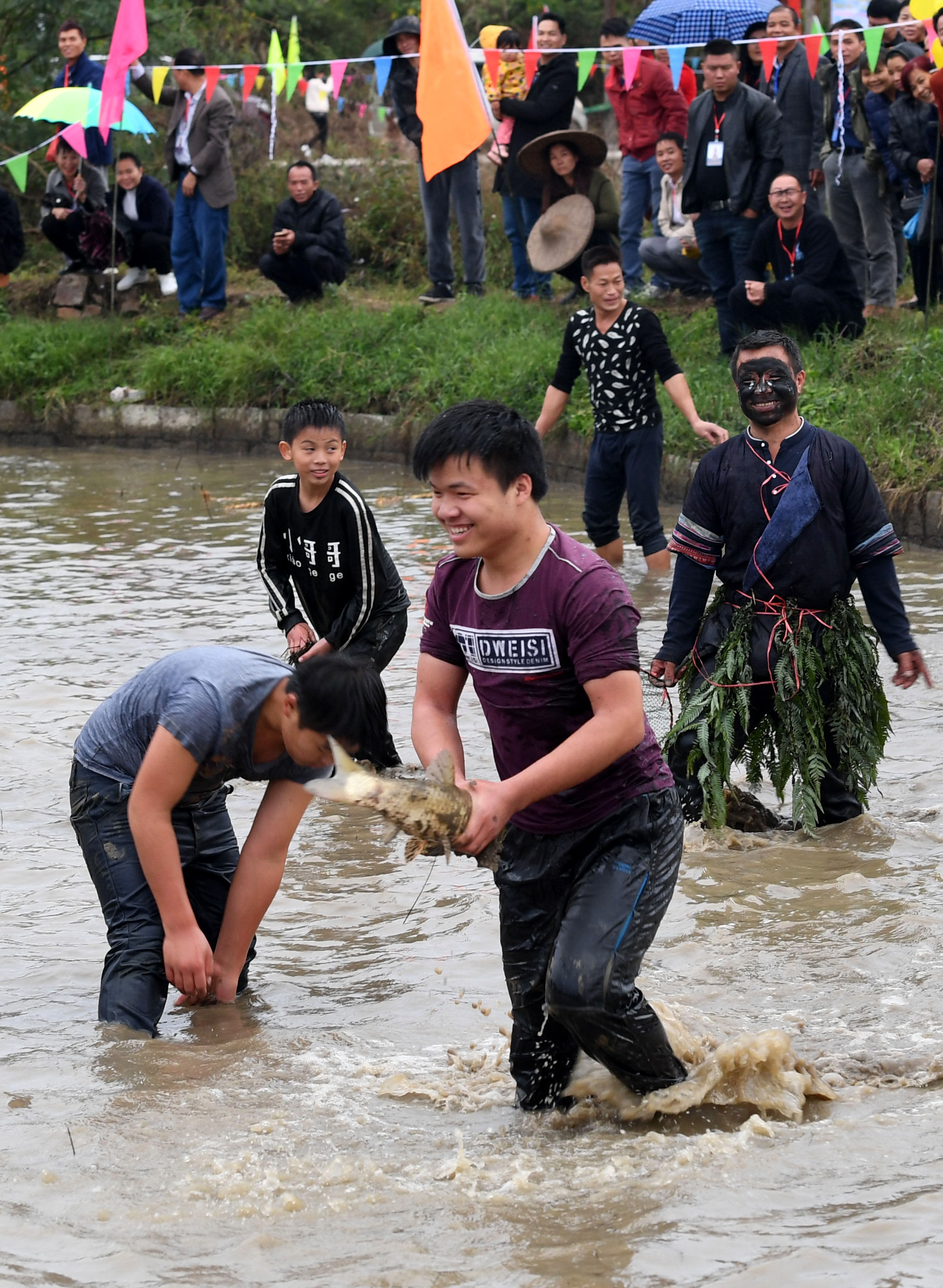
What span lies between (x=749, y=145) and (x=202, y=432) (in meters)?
6.09

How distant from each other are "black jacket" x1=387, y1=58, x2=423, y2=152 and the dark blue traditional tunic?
10297 mm

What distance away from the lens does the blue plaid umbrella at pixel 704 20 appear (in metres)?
13.6

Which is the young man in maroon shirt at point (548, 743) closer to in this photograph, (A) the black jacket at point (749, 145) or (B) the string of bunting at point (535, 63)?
(B) the string of bunting at point (535, 63)

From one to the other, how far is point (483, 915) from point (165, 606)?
453cm

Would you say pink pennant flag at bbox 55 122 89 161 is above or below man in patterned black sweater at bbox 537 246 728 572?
above

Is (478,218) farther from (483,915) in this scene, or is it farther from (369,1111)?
(369,1111)

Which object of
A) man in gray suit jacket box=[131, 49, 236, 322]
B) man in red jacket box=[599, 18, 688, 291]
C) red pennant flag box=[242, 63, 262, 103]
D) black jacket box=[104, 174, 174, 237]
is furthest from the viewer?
black jacket box=[104, 174, 174, 237]

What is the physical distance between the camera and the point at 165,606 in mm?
9273

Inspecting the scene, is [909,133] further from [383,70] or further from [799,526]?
[799,526]

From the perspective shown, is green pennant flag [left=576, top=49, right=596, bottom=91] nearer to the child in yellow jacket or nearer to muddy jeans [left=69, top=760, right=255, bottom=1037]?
the child in yellow jacket

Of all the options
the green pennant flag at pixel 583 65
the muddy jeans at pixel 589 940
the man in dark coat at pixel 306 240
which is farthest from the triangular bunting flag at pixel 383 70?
the muddy jeans at pixel 589 940

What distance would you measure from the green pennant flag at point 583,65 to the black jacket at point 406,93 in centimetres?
168

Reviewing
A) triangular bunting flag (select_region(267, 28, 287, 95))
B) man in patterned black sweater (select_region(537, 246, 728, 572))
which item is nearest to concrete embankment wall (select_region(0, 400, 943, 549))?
triangular bunting flag (select_region(267, 28, 287, 95))

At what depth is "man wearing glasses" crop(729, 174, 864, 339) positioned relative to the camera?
11312mm
